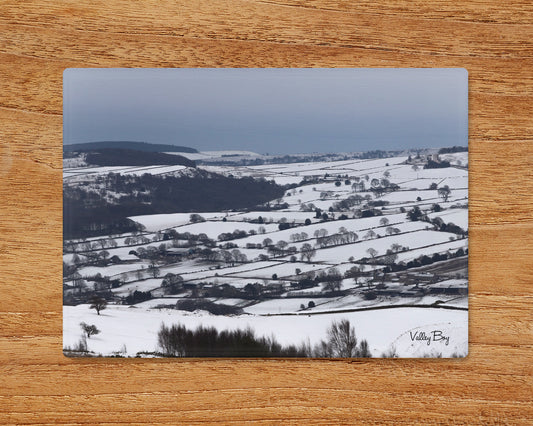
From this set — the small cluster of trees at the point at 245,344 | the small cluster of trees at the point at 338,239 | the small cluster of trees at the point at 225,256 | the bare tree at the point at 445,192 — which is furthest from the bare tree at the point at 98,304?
the bare tree at the point at 445,192

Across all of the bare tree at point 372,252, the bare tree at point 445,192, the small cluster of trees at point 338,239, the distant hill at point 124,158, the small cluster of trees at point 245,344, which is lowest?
the small cluster of trees at point 245,344

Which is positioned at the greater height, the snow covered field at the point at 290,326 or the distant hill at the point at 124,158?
the distant hill at the point at 124,158

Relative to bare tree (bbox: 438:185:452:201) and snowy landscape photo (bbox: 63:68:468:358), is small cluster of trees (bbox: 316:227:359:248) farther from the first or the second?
bare tree (bbox: 438:185:452:201)

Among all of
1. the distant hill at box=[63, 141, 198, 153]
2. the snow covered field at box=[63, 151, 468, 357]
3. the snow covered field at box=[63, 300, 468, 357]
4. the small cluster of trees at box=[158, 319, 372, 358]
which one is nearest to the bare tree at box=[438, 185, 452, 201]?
the snow covered field at box=[63, 151, 468, 357]

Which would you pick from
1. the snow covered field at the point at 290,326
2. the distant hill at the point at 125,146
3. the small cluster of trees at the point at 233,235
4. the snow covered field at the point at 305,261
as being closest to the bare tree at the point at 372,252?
the snow covered field at the point at 305,261

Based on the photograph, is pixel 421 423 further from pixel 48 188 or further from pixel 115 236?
pixel 48 188

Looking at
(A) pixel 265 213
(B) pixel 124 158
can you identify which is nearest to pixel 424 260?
(A) pixel 265 213

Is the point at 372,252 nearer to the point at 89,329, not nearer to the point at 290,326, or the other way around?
the point at 290,326
